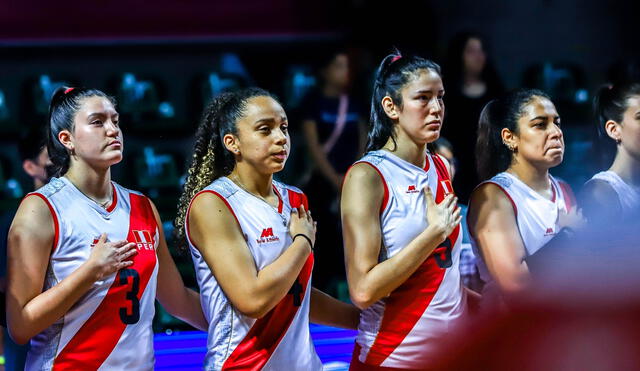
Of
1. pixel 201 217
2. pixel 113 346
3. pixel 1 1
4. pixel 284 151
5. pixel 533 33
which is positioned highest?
pixel 533 33

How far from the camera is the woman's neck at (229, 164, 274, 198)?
3.11m

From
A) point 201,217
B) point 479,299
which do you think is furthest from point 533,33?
point 201,217

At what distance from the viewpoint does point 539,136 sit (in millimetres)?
3395

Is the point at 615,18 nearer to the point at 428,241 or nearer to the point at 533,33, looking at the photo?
the point at 533,33

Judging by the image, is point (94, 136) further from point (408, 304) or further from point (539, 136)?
point (539, 136)

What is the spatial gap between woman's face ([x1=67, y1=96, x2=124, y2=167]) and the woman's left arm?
0.27m

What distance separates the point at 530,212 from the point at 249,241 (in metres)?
1.04

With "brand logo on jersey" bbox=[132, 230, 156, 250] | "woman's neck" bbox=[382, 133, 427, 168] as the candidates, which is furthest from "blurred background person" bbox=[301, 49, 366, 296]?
"brand logo on jersey" bbox=[132, 230, 156, 250]

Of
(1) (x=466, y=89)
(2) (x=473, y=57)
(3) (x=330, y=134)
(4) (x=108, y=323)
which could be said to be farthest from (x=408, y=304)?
(3) (x=330, y=134)

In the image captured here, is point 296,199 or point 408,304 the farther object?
point 296,199

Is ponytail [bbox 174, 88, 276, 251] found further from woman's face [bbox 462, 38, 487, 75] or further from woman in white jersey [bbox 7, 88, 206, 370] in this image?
woman's face [bbox 462, 38, 487, 75]

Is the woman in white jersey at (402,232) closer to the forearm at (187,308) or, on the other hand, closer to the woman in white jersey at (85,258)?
the forearm at (187,308)

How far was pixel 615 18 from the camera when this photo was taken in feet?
26.1

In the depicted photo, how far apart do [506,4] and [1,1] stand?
13.0 ft
